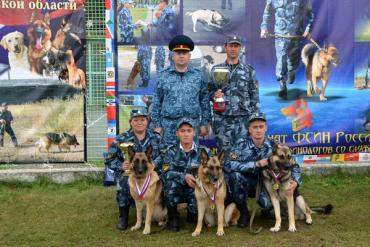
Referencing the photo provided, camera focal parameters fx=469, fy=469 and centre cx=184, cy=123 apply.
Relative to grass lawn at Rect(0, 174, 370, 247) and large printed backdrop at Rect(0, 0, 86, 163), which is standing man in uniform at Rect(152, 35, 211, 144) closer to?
grass lawn at Rect(0, 174, 370, 247)

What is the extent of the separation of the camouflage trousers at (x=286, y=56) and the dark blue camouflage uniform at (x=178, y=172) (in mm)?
2515

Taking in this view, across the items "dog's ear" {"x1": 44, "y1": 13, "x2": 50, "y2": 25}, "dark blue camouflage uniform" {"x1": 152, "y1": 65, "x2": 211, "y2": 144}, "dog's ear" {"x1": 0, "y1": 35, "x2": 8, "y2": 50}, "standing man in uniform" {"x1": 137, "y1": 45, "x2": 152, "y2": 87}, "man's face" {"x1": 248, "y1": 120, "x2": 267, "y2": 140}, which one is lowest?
"man's face" {"x1": 248, "y1": 120, "x2": 267, "y2": 140}

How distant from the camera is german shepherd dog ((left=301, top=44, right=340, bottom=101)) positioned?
276 inches

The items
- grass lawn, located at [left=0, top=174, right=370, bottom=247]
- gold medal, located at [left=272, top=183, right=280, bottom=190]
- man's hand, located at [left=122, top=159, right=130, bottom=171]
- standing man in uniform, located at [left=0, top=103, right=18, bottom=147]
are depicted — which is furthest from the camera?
standing man in uniform, located at [left=0, top=103, right=18, bottom=147]

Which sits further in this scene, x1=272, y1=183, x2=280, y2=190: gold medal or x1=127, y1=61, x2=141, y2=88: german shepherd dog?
x1=127, y1=61, x2=141, y2=88: german shepherd dog

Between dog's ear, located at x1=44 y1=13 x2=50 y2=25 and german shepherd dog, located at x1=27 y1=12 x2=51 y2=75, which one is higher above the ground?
dog's ear, located at x1=44 y1=13 x2=50 y2=25

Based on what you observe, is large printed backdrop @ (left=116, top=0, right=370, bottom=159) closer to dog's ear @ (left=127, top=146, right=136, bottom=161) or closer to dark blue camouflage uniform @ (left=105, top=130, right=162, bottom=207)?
dark blue camouflage uniform @ (left=105, top=130, right=162, bottom=207)

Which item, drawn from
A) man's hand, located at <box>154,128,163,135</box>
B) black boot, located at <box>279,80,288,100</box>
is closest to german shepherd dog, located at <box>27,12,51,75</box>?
man's hand, located at <box>154,128,163,135</box>

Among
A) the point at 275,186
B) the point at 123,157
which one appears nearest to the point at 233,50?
the point at 275,186

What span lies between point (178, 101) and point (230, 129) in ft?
2.44

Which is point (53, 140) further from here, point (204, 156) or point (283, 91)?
point (283, 91)

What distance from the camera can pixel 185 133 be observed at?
4922 millimetres

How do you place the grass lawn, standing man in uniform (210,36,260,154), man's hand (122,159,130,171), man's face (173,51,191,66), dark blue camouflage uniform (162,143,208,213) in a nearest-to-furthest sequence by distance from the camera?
the grass lawn, man's hand (122,159,130,171), dark blue camouflage uniform (162,143,208,213), man's face (173,51,191,66), standing man in uniform (210,36,260,154)

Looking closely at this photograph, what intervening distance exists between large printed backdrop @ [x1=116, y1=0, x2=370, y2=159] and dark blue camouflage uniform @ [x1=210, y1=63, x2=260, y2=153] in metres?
1.46
